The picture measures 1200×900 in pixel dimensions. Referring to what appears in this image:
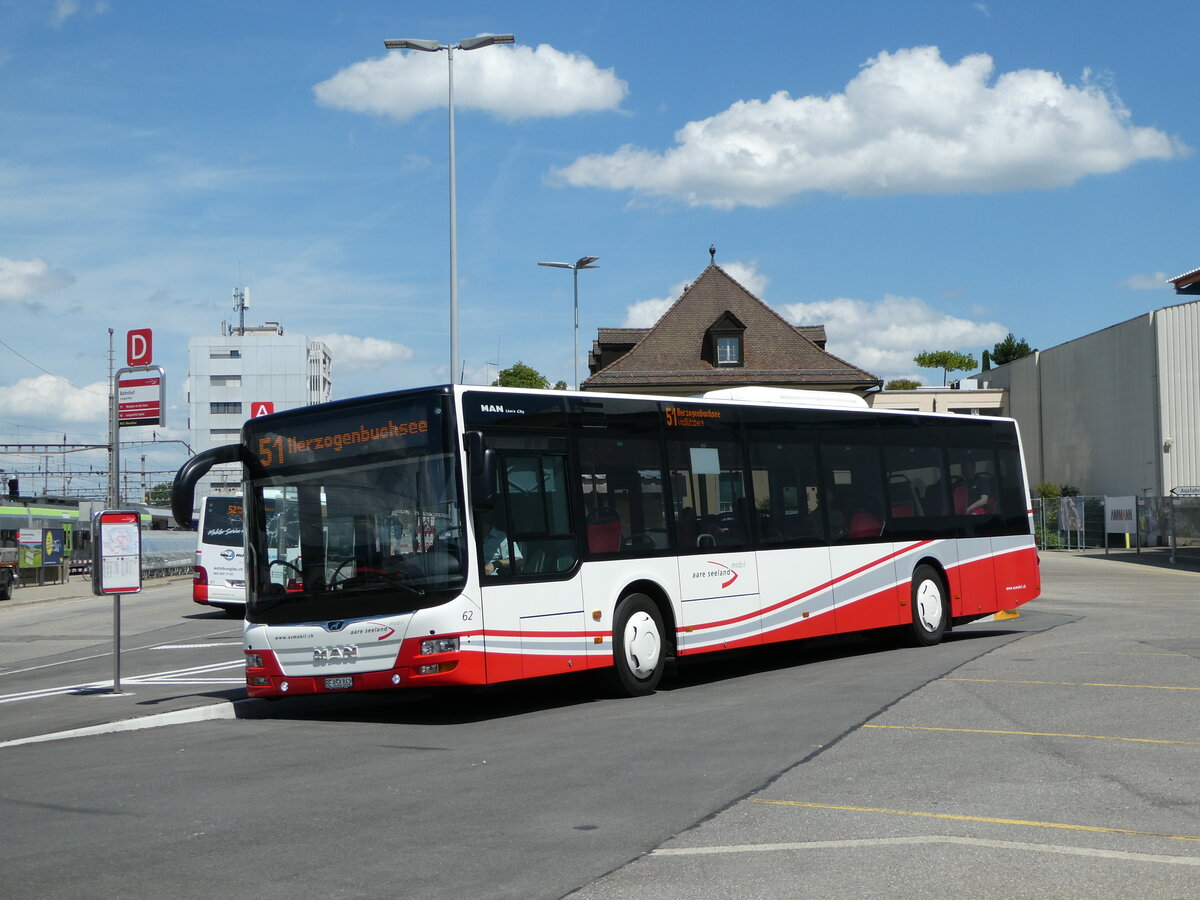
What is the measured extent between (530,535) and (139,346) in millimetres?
23100

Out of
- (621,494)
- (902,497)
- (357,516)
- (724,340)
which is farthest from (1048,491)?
(357,516)

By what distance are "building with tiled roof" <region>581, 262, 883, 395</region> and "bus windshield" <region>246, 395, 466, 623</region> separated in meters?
50.2

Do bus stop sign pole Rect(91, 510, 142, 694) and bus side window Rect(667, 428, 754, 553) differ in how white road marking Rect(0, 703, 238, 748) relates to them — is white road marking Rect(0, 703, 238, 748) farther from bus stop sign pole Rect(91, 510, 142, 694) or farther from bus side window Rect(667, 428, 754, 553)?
bus side window Rect(667, 428, 754, 553)

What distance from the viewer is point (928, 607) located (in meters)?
17.8

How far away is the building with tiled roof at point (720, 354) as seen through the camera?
63.3m

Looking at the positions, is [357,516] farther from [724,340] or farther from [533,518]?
[724,340]

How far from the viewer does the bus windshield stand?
11.5 metres

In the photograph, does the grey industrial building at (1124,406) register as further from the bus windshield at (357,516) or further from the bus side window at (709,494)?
the bus windshield at (357,516)

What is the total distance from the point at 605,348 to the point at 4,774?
194 feet

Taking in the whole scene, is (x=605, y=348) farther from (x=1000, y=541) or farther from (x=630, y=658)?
(x=630, y=658)

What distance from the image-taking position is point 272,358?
440ft

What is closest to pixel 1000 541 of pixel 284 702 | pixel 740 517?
pixel 740 517

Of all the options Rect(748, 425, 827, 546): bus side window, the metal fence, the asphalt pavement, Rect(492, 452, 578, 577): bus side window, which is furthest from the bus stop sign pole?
the metal fence

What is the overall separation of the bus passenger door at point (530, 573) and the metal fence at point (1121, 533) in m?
33.7
